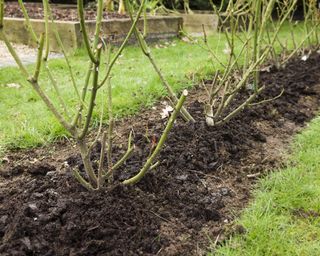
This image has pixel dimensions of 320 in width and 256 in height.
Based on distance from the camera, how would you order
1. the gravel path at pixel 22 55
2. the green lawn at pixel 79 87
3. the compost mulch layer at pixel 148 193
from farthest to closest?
the gravel path at pixel 22 55
the green lawn at pixel 79 87
the compost mulch layer at pixel 148 193

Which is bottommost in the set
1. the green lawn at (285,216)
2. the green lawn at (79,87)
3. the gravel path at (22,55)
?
the gravel path at (22,55)

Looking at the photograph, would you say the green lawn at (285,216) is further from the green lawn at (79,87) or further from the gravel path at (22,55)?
the gravel path at (22,55)

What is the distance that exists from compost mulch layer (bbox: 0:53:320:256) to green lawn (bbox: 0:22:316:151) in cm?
23

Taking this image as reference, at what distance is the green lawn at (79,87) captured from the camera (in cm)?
365

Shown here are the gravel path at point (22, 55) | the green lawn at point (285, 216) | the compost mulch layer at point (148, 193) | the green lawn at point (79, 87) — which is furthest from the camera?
the gravel path at point (22, 55)

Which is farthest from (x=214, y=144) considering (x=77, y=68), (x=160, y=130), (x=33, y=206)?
(x=77, y=68)

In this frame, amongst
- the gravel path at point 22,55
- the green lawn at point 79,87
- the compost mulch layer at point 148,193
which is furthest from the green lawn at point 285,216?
the gravel path at point 22,55

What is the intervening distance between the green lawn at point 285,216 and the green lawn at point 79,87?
3.90ft

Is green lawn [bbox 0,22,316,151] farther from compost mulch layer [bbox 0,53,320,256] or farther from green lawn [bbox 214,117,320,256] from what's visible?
green lawn [bbox 214,117,320,256]

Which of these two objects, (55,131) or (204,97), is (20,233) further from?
(204,97)

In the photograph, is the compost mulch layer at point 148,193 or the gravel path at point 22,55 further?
the gravel path at point 22,55

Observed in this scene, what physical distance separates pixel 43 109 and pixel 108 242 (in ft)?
8.05

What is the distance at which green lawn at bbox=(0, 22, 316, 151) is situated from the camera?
12.0 feet

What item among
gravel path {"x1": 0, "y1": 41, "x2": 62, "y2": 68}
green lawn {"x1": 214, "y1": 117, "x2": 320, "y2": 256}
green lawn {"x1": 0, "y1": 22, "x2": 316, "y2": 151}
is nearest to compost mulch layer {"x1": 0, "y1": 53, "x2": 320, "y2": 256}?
green lawn {"x1": 214, "y1": 117, "x2": 320, "y2": 256}
